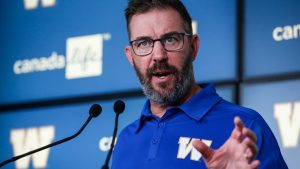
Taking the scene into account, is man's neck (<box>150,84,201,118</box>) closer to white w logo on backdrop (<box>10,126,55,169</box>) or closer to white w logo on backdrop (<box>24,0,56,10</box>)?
white w logo on backdrop (<box>10,126,55,169</box>)

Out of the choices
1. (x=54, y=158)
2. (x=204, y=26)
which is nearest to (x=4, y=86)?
(x=54, y=158)

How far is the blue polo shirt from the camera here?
5.52 feet

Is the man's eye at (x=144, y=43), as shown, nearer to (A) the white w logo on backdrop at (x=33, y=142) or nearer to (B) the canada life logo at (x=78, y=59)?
(B) the canada life logo at (x=78, y=59)

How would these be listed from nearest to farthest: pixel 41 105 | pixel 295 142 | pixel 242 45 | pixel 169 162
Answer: pixel 169 162, pixel 295 142, pixel 242 45, pixel 41 105

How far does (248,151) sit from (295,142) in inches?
43.6

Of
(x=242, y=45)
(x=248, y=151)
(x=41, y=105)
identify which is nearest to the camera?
(x=248, y=151)

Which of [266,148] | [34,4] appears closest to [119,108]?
[266,148]

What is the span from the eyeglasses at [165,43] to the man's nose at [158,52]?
0.01 meters

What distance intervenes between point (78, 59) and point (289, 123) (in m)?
1.08

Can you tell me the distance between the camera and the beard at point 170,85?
1834mm

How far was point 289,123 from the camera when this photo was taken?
95.3 inches

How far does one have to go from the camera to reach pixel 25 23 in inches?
128

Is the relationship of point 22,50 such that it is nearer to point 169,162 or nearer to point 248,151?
point 169,162

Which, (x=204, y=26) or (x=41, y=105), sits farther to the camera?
(x=41, y=105)
